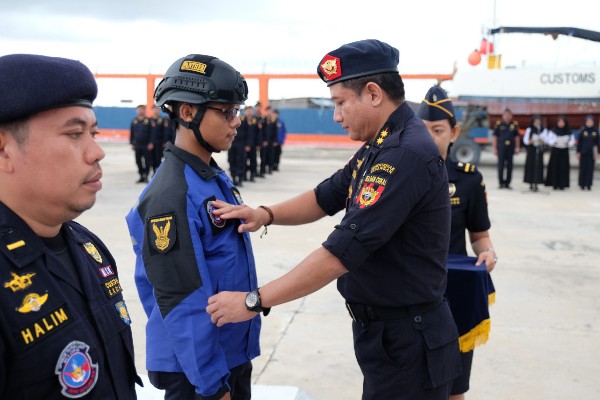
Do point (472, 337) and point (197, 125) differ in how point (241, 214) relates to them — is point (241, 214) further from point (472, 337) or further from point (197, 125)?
point (472, 337)

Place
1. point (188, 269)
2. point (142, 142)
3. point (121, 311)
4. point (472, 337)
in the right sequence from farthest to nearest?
point (142, 142) → point (472, 337) → point (188, 269) → point (121, 311)

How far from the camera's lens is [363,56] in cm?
212

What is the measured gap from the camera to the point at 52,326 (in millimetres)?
1194

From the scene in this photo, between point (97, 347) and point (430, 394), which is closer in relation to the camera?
point (97, 347)

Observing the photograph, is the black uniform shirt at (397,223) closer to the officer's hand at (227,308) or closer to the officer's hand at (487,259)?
the officer's hand at (227,308)

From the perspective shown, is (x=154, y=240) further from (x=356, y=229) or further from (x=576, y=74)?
(x=576, y=74)

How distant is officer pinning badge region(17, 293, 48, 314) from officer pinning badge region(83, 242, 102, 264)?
0.96 feet

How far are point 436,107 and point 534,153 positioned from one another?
11167 mm

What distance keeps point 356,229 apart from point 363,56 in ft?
2.05

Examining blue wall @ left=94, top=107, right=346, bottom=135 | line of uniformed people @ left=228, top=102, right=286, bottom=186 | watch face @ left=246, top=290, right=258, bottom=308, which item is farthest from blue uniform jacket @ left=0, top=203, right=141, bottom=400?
blue wall @ left=94, top=107, right=346, bottom=135

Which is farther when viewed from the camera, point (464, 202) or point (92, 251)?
point (464, 202)

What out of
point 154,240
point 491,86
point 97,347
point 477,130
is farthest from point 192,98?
point 477,130

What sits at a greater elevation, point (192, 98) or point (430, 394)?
point (192, 98)

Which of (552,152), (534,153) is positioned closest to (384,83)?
(534,153)
